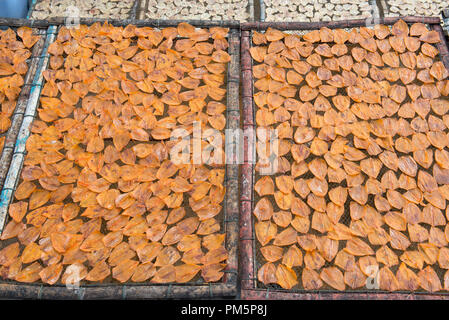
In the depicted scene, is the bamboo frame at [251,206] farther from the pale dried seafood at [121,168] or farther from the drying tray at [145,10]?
the drying tray at [145,10]

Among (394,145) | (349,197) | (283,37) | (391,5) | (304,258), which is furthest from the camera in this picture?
(391,5)

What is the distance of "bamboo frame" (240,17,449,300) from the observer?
151 centimetres

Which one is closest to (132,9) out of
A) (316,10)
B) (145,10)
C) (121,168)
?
(145,10)

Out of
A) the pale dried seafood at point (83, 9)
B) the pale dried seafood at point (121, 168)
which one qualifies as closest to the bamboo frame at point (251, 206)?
the pale dried seafood at point (121, 168)

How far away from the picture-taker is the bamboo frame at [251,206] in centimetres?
151

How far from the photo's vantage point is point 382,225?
5.55 feet

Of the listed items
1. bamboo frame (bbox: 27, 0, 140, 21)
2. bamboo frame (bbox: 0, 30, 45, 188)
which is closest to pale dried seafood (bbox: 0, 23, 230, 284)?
bamboo frame (bbox: 0, 30, 45, 188)

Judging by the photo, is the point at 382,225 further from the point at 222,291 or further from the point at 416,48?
the point at 416,48

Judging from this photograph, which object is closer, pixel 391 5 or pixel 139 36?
pixel 139 36

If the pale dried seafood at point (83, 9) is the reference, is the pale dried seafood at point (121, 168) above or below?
below

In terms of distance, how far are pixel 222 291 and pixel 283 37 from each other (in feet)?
5.17

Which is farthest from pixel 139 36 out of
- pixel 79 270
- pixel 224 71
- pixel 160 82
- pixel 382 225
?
pixel 382 225

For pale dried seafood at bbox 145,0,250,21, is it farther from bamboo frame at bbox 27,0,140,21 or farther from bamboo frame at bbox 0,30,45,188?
bamboo frame at bbox 0,30,45,188

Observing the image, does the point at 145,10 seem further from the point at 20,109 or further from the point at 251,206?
the point at 251,206
